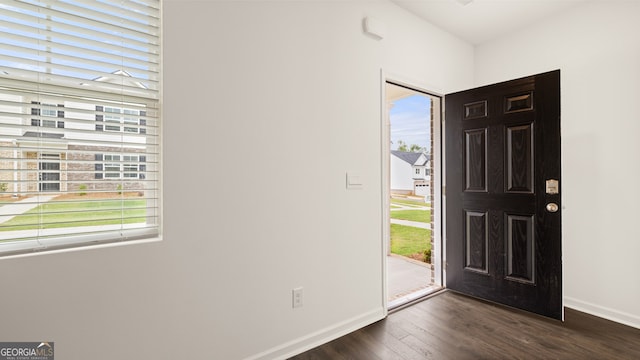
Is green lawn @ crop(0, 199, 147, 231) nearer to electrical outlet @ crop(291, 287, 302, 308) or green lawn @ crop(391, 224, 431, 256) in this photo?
electrical outlet @ crop(291, 287, 302, 308)

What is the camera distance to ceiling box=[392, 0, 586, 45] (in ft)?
8.35

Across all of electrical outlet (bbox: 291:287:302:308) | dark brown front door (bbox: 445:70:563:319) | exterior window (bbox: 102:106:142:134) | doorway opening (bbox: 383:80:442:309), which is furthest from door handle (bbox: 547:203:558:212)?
exterior window (bbox: 102:106:142:134)

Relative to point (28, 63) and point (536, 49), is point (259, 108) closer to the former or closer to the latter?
point (28, 63)

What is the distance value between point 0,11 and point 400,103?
4.23 meters

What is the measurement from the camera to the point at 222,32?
5.39 ft

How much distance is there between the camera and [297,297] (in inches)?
76.9

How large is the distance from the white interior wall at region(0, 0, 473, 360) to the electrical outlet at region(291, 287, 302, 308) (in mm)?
43

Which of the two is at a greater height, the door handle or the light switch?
the light switch

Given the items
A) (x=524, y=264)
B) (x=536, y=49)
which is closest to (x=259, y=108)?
(x=524, y=264)

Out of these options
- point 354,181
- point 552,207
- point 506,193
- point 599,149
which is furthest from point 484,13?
point 354,181

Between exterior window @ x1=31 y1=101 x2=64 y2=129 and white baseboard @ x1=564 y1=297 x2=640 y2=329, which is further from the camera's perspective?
white baseboard @ x1=564 y1=297 x2=640 y2=329

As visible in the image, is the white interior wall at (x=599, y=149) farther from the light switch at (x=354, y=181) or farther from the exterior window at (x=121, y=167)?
the exterior window at (x=121, y=167)

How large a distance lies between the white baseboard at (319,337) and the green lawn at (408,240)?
229cm

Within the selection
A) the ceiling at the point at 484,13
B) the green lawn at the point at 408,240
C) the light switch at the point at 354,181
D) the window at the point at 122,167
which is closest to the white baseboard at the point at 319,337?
the light switch at the point at 354,181
